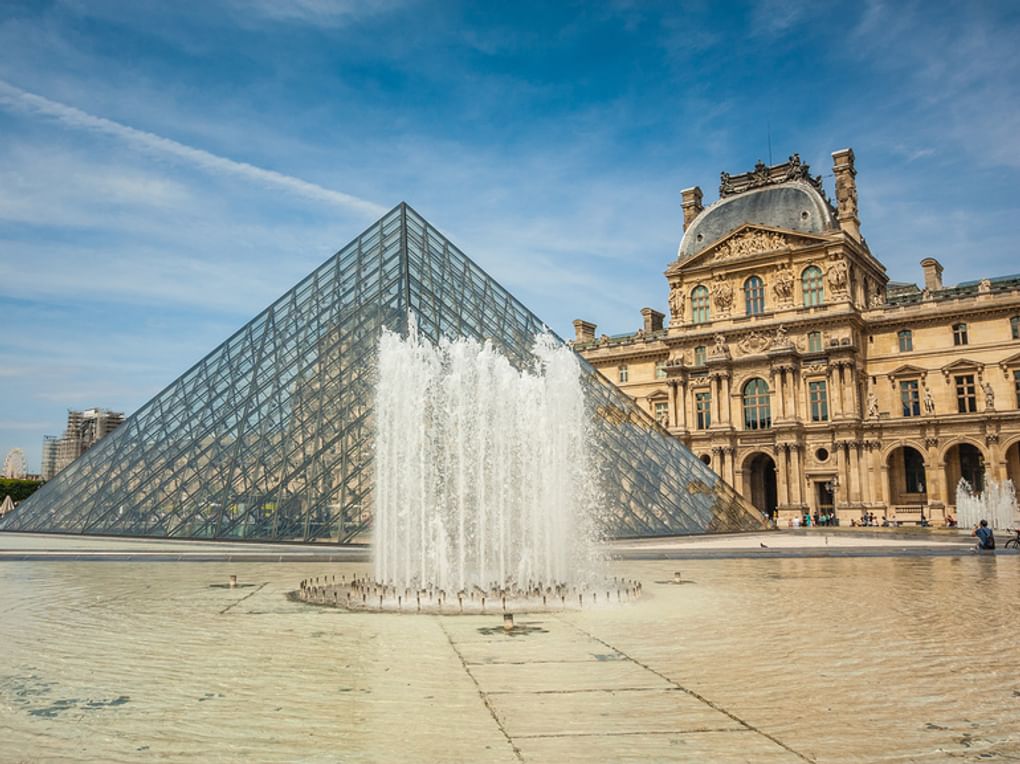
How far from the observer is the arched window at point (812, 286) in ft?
128

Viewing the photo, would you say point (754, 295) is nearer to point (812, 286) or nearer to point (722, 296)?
point (722, 296)

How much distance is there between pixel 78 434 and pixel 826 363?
322ft

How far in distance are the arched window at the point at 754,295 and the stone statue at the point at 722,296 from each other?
0.78 meters

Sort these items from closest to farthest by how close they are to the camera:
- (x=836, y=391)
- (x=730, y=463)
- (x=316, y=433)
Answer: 1. (x=316, y=433)
2. (x=836, y=391)
3. (x=730, y=463)

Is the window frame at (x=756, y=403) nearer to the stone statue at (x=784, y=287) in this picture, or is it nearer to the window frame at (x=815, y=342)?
the window frame at (x=815, y=342)

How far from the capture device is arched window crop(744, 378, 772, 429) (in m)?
40.1

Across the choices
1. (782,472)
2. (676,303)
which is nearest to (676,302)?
(676,303)

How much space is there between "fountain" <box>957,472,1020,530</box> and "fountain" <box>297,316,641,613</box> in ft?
83.3

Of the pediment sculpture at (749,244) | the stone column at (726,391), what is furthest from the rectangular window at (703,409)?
the pediment sculpture at (749,244)

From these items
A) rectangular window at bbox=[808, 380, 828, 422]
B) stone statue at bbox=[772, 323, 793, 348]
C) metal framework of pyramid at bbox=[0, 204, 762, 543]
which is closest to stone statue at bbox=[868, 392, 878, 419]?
rectangular window at bbox=[808, 380, 828, 422]

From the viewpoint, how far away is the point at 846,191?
4106 centimetres

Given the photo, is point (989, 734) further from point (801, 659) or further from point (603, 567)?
point (603, 567)

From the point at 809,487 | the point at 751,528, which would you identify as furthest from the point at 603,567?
the point at 809,487

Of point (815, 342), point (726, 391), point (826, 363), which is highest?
point (815, 342)
